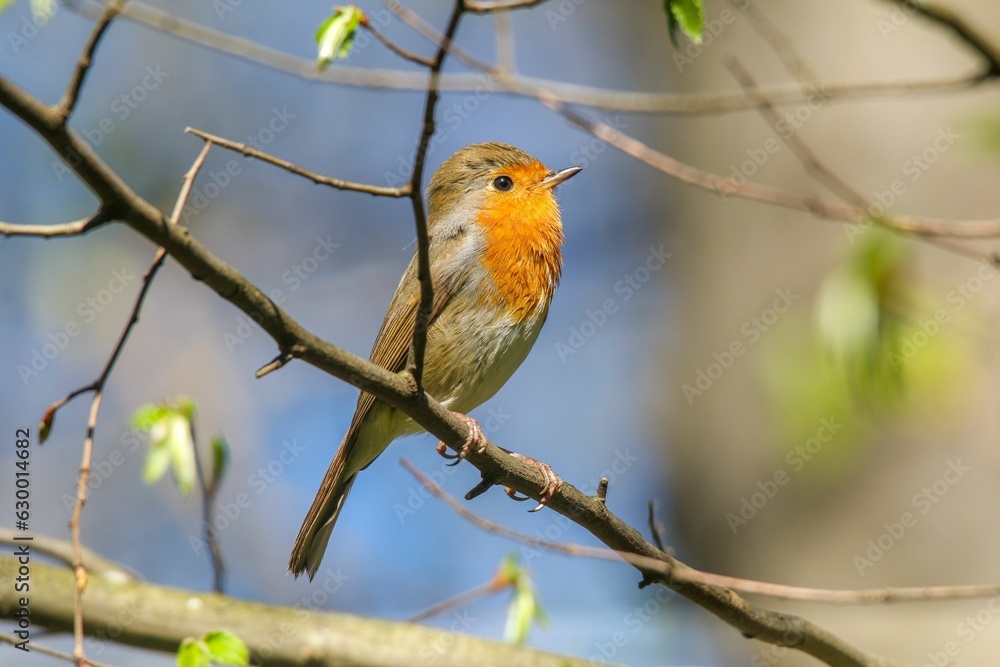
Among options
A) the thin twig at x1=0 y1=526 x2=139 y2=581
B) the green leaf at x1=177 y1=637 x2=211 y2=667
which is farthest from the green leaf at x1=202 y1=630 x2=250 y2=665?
the thin twig at x1=0 y1=526 x2=139 y2=581

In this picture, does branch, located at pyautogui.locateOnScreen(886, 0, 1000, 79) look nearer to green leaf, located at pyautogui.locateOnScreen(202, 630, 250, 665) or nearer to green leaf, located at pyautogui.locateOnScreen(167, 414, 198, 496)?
green leaf, located at pyautogui.locateOnScreen(202, 630, 250, 665)

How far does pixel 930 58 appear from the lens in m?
5.34

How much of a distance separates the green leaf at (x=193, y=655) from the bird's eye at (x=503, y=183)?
3198 millimetres

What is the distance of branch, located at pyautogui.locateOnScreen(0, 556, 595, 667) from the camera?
11.9 feet

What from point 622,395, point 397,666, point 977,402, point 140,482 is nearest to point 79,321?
point 140,482

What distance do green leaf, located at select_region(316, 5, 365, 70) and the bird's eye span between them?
2.75 meters

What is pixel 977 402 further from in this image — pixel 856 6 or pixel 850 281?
pixel 856 6

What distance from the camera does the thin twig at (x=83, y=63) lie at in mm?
1957

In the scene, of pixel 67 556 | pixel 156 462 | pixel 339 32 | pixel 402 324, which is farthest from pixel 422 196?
pixel 67 556

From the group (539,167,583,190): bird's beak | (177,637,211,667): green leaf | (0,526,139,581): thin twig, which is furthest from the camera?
(539,167,583,190): bird's beak

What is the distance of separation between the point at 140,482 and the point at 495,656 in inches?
269

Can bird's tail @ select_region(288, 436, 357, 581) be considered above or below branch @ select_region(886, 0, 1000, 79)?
below

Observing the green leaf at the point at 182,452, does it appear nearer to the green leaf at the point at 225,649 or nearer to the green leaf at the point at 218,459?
the green leaf at the point at 218,459

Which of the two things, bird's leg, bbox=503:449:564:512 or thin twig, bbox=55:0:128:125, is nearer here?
thin twig, bbox=55:0:128:125
